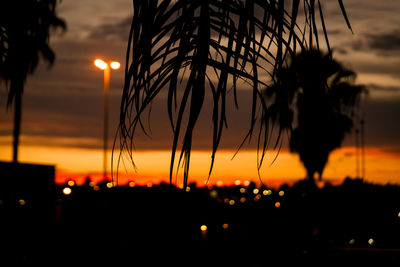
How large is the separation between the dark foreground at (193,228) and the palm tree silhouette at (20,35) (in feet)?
30.2

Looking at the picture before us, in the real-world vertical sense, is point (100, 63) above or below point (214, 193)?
above

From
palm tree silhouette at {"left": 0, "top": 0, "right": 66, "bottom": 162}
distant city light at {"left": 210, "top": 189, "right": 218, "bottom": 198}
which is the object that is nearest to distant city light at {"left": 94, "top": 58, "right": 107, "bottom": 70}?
distant city light at {"left": 210, "top": 189, "right": 218, "bottom": 198}

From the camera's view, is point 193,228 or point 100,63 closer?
point 193,228

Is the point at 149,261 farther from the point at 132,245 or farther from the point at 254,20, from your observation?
the point at 254,20

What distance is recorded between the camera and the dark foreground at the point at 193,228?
1446cm

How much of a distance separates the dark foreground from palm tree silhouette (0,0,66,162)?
9.19 metres

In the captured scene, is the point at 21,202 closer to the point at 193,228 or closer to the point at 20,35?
the point at 193,228

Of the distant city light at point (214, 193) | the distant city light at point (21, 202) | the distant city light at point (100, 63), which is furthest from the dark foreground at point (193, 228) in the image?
the distant city light at point (100, 63)

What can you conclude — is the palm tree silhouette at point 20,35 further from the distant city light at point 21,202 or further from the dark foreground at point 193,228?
the distant city light at point 21,202

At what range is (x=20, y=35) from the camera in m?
2.06

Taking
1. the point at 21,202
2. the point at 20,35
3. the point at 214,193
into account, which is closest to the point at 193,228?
the point at 21,202

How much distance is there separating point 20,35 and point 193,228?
633 inches

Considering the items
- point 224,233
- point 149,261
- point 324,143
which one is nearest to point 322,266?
point 149,261

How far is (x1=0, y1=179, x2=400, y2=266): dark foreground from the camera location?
47.4ft
